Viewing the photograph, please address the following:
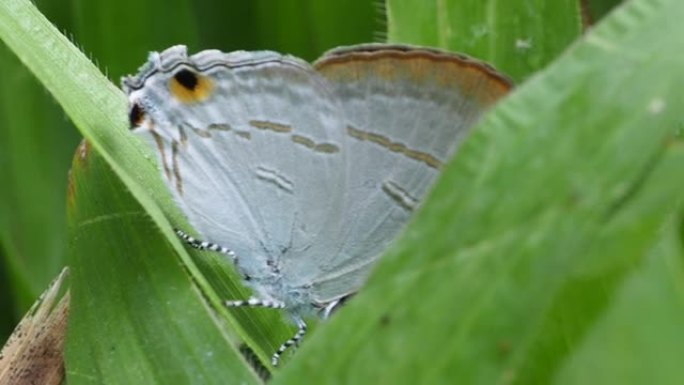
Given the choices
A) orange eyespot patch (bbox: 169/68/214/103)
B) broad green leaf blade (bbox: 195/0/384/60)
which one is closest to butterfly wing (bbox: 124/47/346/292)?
orange eyespot patch (bbox: 169/68/214/103)

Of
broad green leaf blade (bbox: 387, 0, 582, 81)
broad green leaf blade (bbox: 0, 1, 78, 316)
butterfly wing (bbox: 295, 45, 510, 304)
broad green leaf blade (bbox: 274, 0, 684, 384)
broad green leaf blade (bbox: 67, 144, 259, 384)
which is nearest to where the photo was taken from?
broad green leaf blade (bbox: 274, 0, 684, 384)

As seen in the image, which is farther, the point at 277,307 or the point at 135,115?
the point at 277,307

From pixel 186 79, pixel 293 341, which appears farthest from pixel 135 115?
pixel 293 341

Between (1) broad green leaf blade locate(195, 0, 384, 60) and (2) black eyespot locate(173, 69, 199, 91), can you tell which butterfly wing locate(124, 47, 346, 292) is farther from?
(1) broad green leaf blade locate(195, 0, 384, 60)

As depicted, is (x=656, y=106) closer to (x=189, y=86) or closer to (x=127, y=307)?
(x=127, y=307)

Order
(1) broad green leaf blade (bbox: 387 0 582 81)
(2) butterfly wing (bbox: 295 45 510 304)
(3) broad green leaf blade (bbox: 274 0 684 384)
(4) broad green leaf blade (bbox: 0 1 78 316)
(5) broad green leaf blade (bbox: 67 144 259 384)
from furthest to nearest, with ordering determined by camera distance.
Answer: (4) broad green leaf blade (bbox: 0 1 78 316) → (1) broad green leaf blade (bbox: 387 0 582 81) → (2) butterfly wing (bbox: 295 45 510 304) → (5) broad green leaf blade (bbox: 67 144 259 384) → (3) broad green leaf blade (bbox: 274 0 684 384)

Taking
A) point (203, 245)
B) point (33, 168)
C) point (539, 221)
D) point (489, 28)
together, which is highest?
point (539, 221)

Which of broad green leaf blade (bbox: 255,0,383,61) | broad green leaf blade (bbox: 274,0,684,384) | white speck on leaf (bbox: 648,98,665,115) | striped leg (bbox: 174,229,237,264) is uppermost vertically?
white speck on leaf (bbox: 648,98,665,115)
